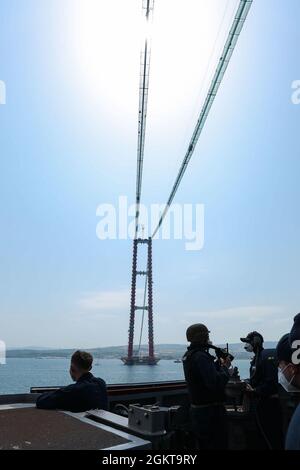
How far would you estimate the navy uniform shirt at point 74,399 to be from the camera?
291cm

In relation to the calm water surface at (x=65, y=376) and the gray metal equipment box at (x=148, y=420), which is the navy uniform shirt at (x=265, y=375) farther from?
the calm water surface at (x=65, y=376)

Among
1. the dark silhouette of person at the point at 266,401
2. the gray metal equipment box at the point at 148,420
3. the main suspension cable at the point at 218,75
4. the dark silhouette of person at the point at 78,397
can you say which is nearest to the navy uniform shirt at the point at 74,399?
the dark silhouette of person at the point at 78,397

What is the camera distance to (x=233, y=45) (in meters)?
29.6

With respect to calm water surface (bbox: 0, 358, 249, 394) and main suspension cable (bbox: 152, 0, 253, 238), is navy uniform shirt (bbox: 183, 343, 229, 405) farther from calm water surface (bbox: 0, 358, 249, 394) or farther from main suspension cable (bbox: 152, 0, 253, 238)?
calm water surface (bbox: 0, 358, 249, 394)

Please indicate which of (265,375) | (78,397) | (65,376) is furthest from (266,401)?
(65,376)

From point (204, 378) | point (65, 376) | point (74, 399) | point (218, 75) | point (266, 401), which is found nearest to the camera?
point (74, 399)

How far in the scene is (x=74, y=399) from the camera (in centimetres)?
294

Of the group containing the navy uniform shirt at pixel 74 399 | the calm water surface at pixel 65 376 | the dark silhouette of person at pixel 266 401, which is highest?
the navy uniform shirt at pixel 74 399

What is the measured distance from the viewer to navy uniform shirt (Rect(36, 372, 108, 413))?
2.91 metres

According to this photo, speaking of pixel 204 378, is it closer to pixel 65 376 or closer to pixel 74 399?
pixel 74 399
